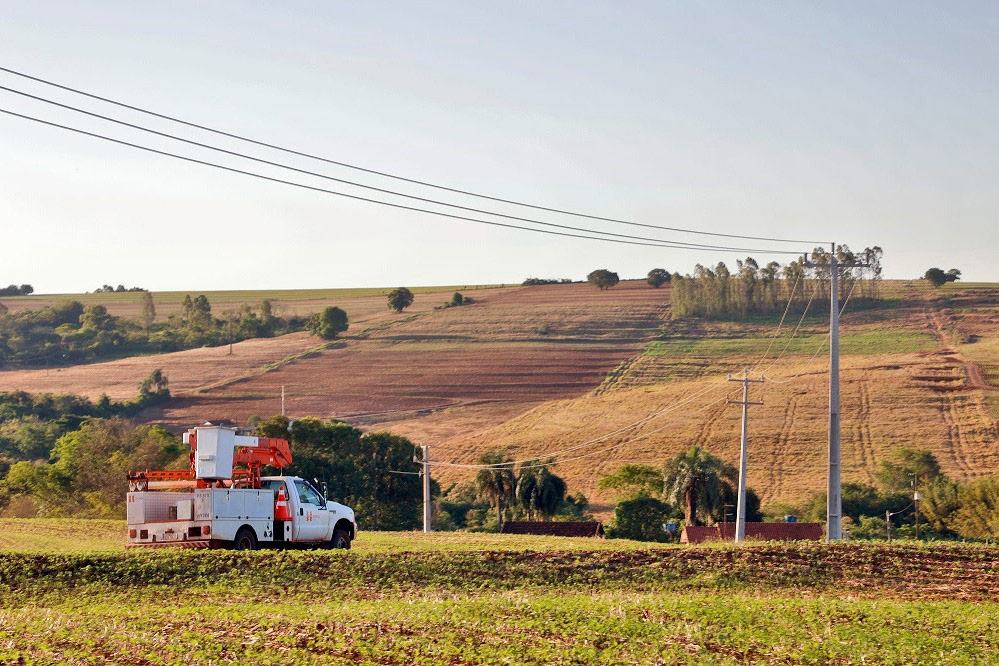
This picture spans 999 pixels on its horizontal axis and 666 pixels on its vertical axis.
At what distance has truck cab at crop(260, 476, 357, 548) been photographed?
29534 millimetres

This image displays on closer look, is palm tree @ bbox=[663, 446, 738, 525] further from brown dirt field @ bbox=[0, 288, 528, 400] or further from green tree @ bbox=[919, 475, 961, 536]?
brown dirt field @ bbox=[0, 288, 528, 400]

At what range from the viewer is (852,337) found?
153250 mm

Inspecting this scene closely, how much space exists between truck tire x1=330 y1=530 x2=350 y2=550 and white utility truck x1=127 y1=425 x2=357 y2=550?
3.35ft

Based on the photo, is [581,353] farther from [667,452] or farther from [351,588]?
[351,588]

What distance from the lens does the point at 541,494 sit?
3401 inches

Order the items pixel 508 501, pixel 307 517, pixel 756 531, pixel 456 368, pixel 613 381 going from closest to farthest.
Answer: pixel 307 517
pixel 756 531
pixel 508 501
pixel 613 381
pixel 456 368

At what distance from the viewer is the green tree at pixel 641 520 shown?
7306 cm

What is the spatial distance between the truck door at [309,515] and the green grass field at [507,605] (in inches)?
81.2

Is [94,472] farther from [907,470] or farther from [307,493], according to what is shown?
[907,470]

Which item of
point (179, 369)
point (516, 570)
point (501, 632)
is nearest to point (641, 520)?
point (516, 570)

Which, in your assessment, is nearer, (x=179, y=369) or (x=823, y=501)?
(x=823, y=501)

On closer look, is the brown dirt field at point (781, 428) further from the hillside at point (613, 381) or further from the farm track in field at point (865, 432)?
the hillside at point (613, 381)

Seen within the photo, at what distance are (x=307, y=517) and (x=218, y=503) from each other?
9.14 feet

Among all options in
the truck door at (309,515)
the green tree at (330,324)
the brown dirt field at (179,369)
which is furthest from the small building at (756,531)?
the green tree at (330,324)
